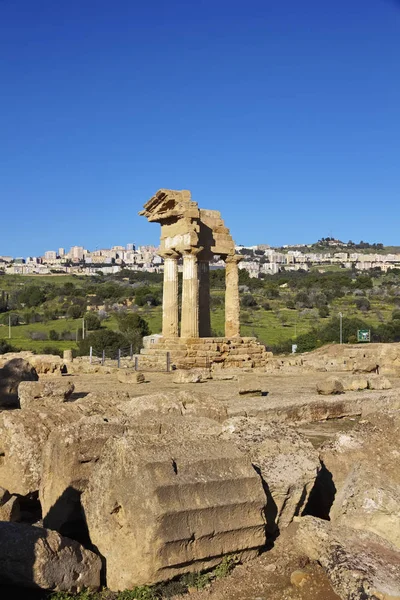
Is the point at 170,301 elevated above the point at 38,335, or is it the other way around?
the point at 170,301

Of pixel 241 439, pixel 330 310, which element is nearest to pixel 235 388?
pixel 241 439

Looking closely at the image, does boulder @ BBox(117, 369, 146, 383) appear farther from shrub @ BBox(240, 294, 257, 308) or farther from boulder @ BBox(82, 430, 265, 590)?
shrub @ BBox(240, 294, 257, 308)

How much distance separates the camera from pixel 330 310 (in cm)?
6819

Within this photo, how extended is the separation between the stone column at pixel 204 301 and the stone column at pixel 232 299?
3.03ft

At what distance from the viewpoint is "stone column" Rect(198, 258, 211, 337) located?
25.6m

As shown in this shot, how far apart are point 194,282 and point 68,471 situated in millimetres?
19124

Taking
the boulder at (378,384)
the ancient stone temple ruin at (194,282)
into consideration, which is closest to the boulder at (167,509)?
the boulder at (378,384)

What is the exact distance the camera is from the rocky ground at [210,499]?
14.2 feet

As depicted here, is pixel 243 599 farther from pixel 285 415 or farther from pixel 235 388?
pixel 235 388

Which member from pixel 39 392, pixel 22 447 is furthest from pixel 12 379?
pixel 22 447

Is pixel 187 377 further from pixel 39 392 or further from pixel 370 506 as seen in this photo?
pixel 370 506

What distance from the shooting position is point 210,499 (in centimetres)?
461

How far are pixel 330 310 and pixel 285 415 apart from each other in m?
59.6

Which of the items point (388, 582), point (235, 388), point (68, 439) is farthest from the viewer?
point (235, 388)
